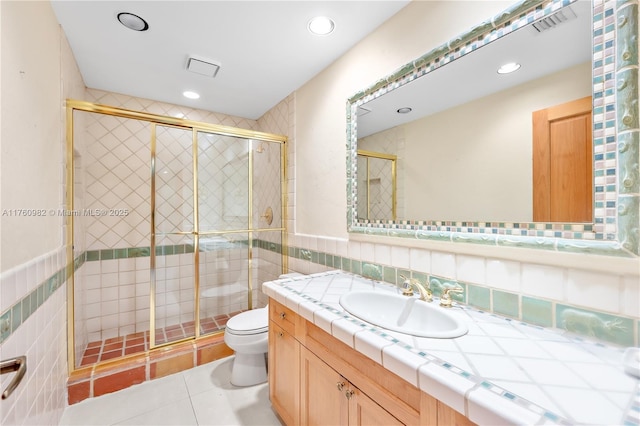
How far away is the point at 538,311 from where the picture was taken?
0.93 metres

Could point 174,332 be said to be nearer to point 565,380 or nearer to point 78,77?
point 78,77

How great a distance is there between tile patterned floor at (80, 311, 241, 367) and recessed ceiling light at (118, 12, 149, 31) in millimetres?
2098

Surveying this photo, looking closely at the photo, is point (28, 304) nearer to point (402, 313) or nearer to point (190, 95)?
point (402, 313)

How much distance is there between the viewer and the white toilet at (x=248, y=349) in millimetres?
1828

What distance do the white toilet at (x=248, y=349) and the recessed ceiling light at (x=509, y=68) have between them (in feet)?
6.24

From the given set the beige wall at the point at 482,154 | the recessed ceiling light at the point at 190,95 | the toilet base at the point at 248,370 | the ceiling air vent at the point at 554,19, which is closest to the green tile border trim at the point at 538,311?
the beige wall at the point at 482,154

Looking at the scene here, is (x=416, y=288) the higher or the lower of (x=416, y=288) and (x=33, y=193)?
the lower

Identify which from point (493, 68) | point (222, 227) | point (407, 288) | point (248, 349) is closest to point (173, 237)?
point (222, 227)

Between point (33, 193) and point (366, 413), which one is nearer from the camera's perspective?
point (366, 413)

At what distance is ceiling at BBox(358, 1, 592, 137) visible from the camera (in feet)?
2.86

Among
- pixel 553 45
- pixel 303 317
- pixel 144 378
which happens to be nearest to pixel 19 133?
pixel 303 317

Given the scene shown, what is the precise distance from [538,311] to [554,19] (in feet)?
3.23

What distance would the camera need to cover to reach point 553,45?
0.92 meters

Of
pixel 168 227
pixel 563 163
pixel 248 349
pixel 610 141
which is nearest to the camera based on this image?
pixel 610 141
